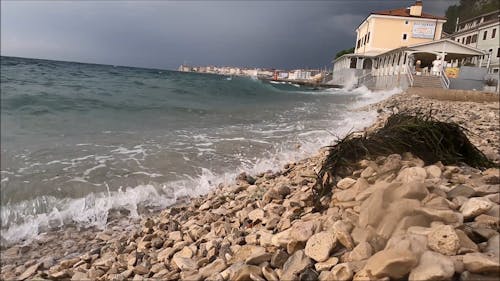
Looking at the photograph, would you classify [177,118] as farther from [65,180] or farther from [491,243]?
[491,243]

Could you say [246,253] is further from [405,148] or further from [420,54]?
[420,54]

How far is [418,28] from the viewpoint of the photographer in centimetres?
2698

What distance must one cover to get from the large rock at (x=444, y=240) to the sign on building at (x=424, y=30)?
84.0ft

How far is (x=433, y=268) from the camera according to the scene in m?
1.56

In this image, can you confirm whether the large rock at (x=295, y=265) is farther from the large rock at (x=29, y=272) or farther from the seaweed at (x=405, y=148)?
the large rock at (x=29, y=272)

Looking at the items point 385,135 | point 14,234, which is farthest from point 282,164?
point 14,234

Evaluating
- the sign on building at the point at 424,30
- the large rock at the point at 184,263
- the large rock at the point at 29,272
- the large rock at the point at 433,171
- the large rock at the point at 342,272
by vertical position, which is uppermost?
the sign on building at the point at 424,30

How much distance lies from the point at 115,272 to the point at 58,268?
85 centimetres

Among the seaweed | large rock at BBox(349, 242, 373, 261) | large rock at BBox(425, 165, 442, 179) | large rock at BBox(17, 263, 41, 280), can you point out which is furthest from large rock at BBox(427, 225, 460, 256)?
large rock at BBox(17, 263, 41, 280)

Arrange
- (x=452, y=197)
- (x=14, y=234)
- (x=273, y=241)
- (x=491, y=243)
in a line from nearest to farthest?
1. (x=491, y=243)
2. (x=452, y=197)
3. (x=273, y=241)
4. (x=14, y=234)

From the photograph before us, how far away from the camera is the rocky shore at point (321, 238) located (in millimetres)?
1719

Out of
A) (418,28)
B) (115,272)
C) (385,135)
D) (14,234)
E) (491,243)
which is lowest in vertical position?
(14,234)

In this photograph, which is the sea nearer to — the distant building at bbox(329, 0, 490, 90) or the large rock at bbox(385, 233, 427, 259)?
the large rock at bbox(385, 233, 427, 259)

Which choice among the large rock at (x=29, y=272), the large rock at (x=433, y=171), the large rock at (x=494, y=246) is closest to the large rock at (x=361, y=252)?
the large rock at (x=494, y=246)
